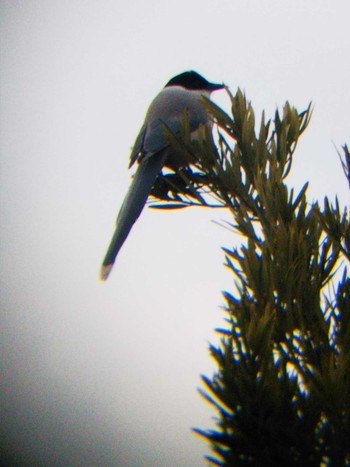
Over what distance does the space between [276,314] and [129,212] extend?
3.71ft

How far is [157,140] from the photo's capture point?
7.95 feet

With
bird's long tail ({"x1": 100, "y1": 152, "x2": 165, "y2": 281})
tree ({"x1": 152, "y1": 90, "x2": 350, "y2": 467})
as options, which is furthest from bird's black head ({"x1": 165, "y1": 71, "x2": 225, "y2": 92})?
tree ({"x1": 152, "y1": 90, "x2": 350, "y2": 467})

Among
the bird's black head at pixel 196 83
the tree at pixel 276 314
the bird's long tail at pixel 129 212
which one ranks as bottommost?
the tree at pixel 276 314

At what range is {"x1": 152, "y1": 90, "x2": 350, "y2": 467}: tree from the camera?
0.74 m

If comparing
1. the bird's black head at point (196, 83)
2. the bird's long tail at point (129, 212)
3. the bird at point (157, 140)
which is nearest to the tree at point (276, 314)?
the bird at point (157, 140)

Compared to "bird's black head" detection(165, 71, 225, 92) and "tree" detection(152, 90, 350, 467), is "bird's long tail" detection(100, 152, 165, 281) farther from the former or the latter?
"bird's black head" detection(165, 71, 225, 92)

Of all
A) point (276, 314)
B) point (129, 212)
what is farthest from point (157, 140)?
point (276, 314)

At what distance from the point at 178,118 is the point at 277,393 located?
86.2 inches

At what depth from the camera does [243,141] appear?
4.15 feet

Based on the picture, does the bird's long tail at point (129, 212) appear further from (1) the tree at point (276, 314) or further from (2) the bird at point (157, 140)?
(1) the tree at point (276, 314)

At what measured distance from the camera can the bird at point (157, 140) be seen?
76.5 inches

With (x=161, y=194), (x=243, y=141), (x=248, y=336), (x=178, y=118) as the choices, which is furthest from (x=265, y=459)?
(x=178, y=118)

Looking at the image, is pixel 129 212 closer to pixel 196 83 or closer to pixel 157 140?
pixel 157 140

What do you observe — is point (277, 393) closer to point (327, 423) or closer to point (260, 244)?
point (327, 423)
